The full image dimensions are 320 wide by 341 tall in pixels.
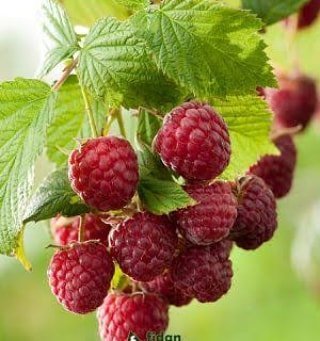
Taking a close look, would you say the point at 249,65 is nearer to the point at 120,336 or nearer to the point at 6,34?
the point at 120,336

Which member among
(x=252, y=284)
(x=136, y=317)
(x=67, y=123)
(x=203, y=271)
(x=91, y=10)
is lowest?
(x=252, y=284)

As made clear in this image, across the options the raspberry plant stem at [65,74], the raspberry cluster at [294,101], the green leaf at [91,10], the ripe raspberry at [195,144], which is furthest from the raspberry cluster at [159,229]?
the raspberry cluster at [294,101]

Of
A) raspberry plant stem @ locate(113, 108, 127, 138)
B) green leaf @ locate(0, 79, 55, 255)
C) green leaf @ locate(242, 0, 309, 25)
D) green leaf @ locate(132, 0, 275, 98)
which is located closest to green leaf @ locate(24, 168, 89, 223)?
green leaf @ locate(0, 79, 55, 255)

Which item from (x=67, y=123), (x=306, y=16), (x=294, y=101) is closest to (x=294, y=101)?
(x=294, y=101)

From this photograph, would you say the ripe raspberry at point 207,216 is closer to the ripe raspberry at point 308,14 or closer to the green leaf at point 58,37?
the green leaf at point 58,37

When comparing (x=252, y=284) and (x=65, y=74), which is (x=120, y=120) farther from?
(x=252, y=284)
